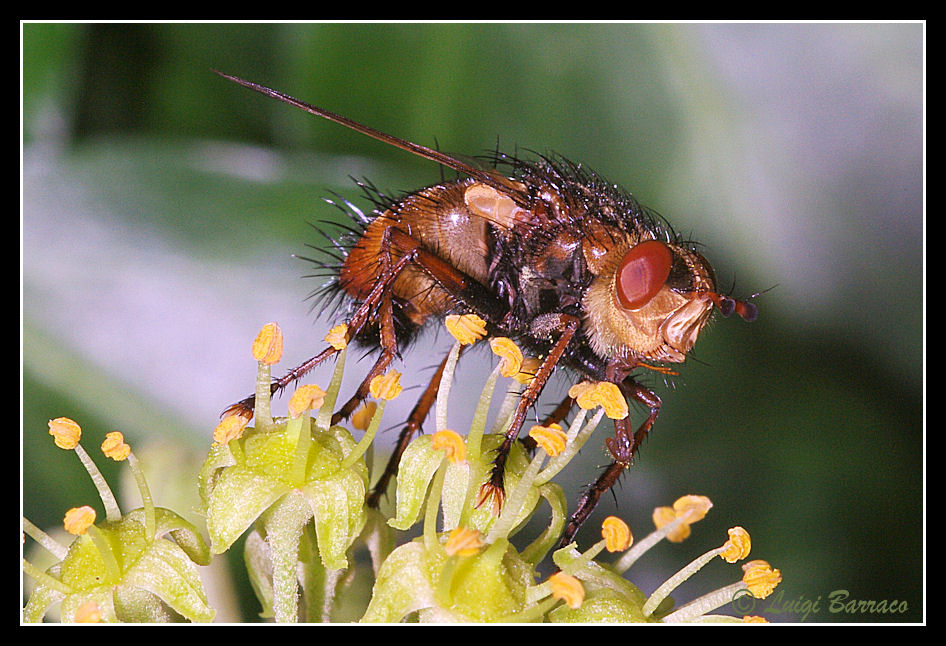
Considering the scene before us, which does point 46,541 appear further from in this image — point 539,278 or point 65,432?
point 539,278

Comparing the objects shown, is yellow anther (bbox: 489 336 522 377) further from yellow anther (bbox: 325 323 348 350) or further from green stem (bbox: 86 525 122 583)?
green stem (bbox: 86 525 122 583)

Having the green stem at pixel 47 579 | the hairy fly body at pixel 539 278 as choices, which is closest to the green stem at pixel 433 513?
the hairy fly body at pixel 539 278

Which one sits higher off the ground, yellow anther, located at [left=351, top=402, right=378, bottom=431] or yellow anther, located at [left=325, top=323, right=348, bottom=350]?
yellow anther, located at [left=325, top=323, right=348, bottom=350]

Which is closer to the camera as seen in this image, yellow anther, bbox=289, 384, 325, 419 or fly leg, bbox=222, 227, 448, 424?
yellow anther, bbox=289, 384, 325, 419

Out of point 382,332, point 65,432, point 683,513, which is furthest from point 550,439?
point 65,432

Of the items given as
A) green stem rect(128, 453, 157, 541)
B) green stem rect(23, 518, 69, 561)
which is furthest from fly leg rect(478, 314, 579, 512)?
green stem rect(23, 518, 69, 561)

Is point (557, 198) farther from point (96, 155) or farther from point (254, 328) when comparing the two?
point (96, 155)

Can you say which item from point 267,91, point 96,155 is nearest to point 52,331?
point 96,155
